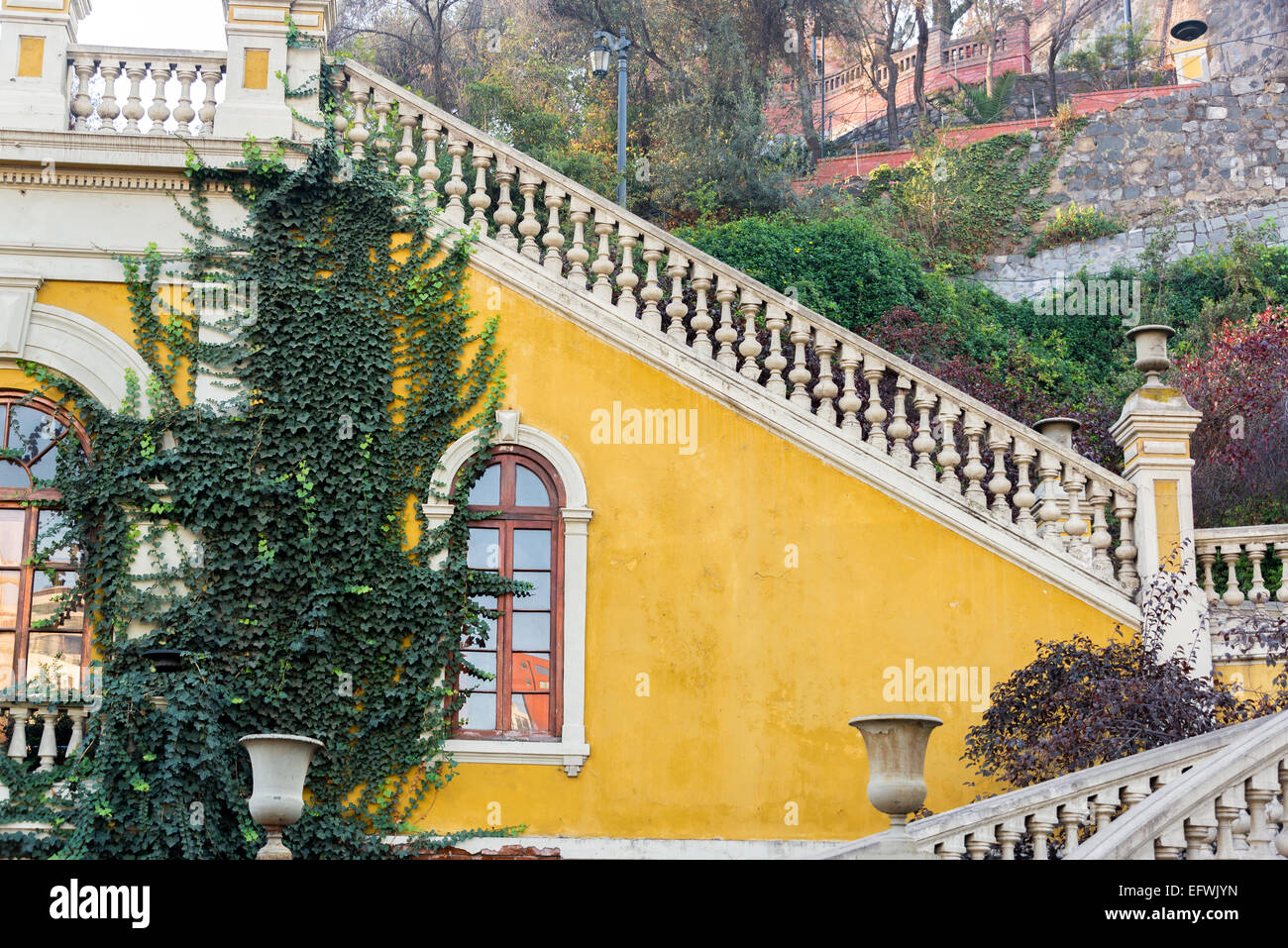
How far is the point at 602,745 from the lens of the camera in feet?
36.8

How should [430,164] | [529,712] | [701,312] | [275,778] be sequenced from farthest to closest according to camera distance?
[430,164] < [701,312] < [529,712] < [275,778]

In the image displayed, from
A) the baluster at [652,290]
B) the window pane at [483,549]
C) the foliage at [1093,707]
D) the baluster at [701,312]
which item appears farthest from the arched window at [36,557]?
the foliage at [1093,707]

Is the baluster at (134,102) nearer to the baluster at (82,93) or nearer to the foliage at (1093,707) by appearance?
the baluster at (82,93)

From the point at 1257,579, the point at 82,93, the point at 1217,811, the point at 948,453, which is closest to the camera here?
the point at 1217,811

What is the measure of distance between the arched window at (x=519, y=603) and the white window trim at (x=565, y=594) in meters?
0.11

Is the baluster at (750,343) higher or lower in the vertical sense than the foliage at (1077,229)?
lower

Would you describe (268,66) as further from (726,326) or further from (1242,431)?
(1242,431)

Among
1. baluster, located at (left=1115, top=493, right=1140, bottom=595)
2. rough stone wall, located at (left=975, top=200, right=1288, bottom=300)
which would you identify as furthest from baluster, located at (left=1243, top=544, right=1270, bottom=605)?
rough stone wall, located at (left=975, top=200, right=1288, bottom=300)

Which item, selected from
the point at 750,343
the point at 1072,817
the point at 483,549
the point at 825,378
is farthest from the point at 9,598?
the point at 1072,817

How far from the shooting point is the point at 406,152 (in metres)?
12.2

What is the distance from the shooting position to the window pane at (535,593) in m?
11.6

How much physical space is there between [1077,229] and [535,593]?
1486cm
